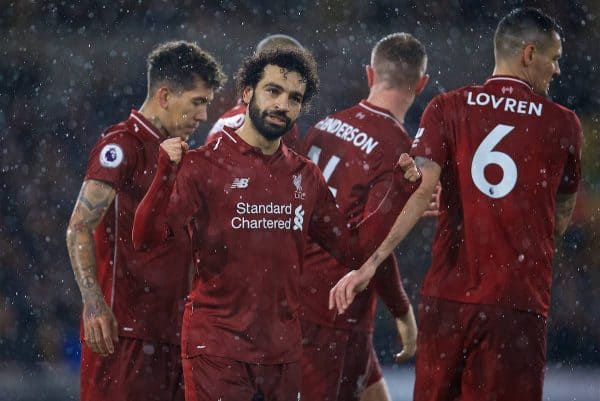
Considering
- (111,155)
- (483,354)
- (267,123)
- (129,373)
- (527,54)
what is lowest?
(129,373)

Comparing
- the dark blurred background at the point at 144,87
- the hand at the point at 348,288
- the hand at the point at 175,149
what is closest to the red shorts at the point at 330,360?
the hand at the point at 348,288

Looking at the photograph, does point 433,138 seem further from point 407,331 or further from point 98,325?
point 98,325

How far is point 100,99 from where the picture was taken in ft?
37.2

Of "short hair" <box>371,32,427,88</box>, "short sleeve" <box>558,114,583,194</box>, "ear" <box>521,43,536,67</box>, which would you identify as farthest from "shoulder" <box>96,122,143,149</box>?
"short sleeve" <box>558,114,583,194</box>

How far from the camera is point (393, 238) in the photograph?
4.29 meters

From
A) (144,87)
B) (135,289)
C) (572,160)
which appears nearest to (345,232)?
(135,289)

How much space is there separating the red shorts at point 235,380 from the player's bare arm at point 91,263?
0.41 m

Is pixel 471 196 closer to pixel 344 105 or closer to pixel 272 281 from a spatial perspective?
pixel 272 281

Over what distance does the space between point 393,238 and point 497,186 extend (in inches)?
19.1

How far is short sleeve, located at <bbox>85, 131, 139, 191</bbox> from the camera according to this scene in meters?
4.34

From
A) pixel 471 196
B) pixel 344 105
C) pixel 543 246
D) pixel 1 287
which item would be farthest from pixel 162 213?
pixel 344 105

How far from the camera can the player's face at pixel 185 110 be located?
4758mm

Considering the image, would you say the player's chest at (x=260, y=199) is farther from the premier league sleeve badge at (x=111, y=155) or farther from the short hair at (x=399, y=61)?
the short hair at (x=399, y=61)

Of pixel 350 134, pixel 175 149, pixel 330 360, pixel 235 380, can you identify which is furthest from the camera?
pixel 350 134
